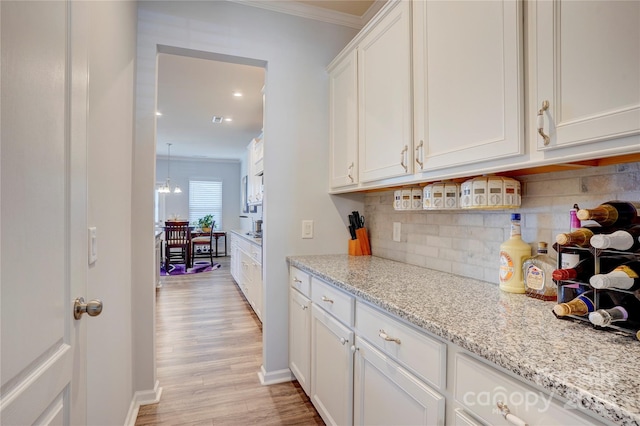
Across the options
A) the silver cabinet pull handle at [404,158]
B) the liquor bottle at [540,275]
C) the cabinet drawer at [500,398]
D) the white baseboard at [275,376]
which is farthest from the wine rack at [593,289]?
the white baseboard at [275,376]

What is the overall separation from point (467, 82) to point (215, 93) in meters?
3.38

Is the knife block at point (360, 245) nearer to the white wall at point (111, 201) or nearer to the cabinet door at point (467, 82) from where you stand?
the cabinet door at point (467, 82)

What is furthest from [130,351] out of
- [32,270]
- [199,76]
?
[199,76]

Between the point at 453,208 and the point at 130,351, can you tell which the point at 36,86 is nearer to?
the point at 453,208

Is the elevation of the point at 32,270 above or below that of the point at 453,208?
below

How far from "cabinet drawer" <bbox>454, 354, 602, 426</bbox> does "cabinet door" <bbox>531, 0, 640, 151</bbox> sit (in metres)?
0.60

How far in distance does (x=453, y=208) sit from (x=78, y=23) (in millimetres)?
1485

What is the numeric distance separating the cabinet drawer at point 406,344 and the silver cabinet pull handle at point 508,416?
0.19m

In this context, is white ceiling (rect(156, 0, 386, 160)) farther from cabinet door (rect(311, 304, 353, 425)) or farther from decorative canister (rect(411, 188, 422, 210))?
cabinet door (rect(311, 304, 353, 425))

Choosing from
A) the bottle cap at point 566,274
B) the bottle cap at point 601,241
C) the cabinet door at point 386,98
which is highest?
the cabinet door at point 386,98

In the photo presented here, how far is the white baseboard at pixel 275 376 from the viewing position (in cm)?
229

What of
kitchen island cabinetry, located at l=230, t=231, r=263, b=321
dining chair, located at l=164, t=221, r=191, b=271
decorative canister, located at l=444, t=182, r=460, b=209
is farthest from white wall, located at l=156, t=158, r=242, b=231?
decorative canister, located at l=444, t=182, r=460, b=209

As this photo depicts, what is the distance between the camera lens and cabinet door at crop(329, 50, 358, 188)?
2033mm

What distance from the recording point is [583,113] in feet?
2.80
